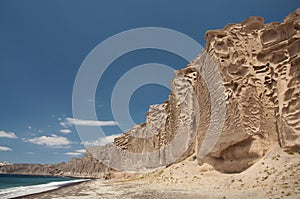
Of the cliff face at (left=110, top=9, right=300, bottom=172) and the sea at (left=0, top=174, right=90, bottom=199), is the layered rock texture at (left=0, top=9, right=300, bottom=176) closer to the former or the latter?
the cliff face at (left=110, top=9, right=300, bottom=172)

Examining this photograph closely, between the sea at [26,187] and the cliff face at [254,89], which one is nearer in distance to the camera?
the cliff face at [254,89]

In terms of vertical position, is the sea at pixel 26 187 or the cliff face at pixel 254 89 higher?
the cliff face at pixel 254 89

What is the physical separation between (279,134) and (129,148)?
42.6m

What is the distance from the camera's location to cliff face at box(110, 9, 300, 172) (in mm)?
15086

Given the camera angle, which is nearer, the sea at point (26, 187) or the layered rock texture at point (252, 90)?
the layered rock texture at point (252, 90)

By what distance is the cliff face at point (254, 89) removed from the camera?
15086mm

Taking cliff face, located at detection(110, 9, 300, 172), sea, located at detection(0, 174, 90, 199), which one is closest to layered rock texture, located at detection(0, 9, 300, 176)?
cliff face, located at detection(110, 9, 300, 172)

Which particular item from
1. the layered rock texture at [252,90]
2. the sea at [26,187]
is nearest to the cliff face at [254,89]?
the layered rock texture at [252,90]

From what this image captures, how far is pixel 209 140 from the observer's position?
20359 millimetres

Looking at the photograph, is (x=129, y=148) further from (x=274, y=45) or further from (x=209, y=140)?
(x=274, y=45)

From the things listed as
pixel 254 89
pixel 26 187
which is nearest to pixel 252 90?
pixel 254 89

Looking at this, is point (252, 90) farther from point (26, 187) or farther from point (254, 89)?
point (26, 187)

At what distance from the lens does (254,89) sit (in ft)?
60.1

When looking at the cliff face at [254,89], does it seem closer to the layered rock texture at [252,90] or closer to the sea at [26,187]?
the layered rock texture at [252,90]
